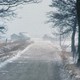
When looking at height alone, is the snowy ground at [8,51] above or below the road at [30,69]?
below

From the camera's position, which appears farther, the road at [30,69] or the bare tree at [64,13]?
the bare tree at [64,13]

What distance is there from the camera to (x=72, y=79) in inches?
734

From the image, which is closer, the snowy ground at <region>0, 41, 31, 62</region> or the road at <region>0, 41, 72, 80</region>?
the road at <region>0, 41, 72, 80</region>

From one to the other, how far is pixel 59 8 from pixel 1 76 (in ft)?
69.7

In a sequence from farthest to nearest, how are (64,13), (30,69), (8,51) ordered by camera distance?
(8,51) → (64,13) → (30,69)

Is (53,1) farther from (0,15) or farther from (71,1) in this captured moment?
(0,15)

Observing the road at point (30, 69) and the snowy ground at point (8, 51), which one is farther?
the snowy ground at point (8, 51)

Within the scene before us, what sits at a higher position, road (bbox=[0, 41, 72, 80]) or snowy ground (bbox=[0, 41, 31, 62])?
road (bbox=[0, 41, 72, 80])

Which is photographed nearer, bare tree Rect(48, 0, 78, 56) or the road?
the road

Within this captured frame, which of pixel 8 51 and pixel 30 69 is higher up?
pixel 30 69

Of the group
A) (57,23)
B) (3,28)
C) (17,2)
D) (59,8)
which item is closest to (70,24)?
(57,23)

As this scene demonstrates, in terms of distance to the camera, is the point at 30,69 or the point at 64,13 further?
the point at 64,13

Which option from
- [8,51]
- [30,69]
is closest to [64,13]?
[8,51]

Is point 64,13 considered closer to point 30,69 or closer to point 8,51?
point 8,51
